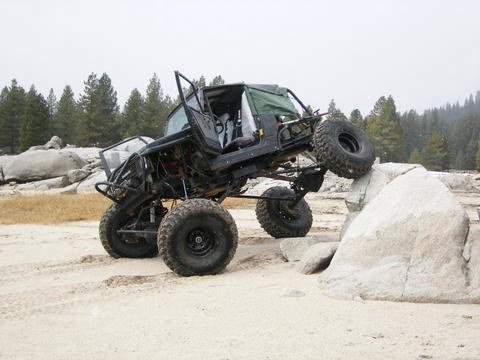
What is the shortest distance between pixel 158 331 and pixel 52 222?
10.2m

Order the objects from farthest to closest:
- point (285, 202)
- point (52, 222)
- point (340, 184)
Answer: point (340, 184) → point (52, 222) → point (285, 202)

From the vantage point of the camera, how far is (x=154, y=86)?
58.9 m

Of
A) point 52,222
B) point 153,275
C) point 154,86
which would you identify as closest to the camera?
point 153,275

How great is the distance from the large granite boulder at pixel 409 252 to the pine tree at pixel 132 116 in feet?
159

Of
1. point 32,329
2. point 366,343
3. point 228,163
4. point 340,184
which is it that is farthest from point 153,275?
point 340,184

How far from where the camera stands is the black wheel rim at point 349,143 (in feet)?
24.6

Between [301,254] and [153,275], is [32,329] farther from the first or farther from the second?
[301,254]

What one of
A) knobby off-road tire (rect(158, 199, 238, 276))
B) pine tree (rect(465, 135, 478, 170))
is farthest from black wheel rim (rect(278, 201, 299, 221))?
pine tree (rect(465, 135, 478, 170))

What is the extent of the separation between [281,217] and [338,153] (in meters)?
2.65

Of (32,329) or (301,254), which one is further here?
(301,254)

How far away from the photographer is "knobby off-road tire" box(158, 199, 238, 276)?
19.6 ft

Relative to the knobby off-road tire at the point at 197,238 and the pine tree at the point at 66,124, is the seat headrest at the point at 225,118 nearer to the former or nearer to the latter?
the knobby off-road tire at the point at 197,238

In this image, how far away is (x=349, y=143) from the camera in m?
7.59

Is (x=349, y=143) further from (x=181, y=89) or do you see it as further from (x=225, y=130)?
(x=181, y=89)
